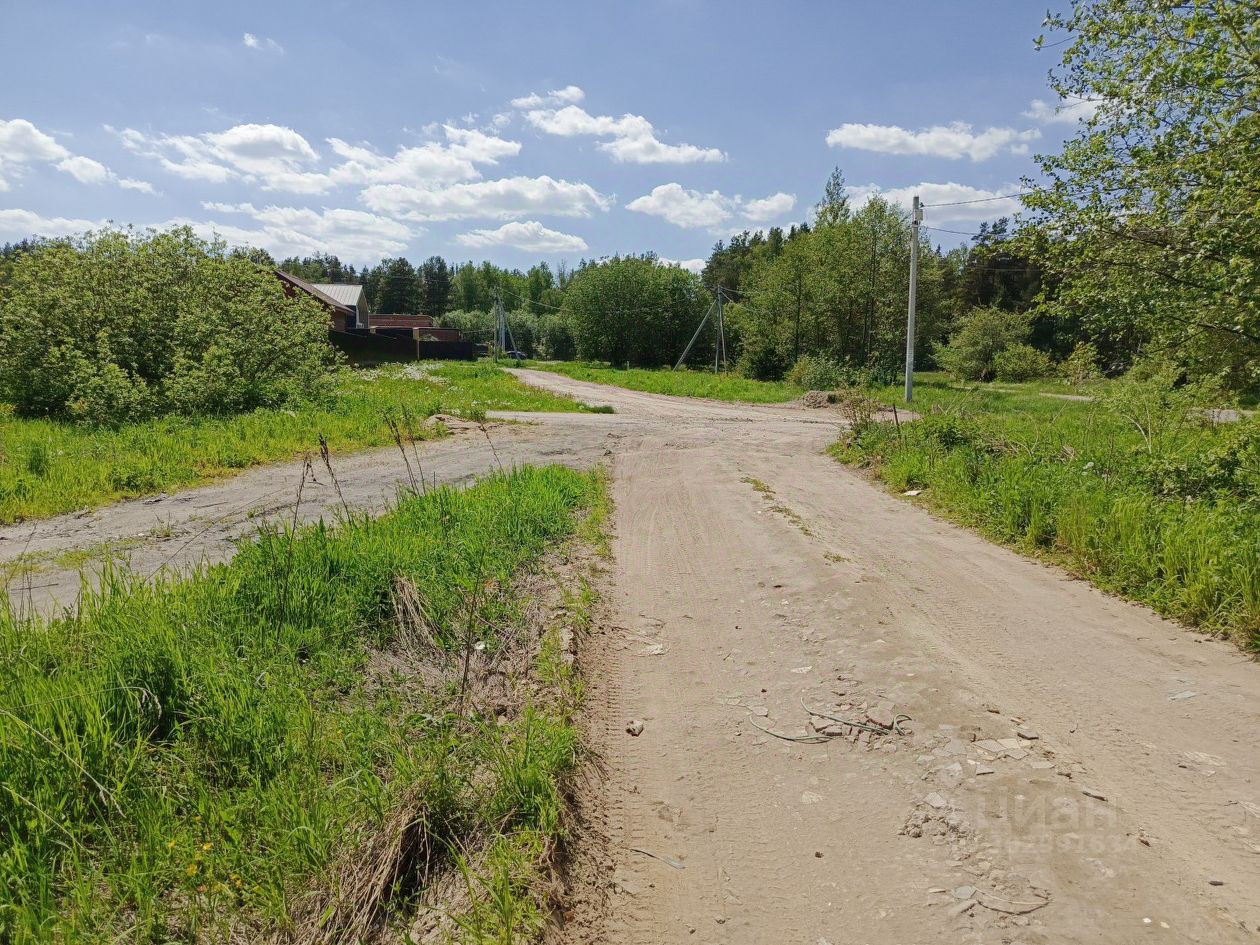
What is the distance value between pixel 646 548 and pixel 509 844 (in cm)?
468

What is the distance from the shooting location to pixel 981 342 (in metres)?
41.4

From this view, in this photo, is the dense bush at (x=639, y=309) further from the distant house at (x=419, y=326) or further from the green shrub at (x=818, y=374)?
the green shrub at (x=818, y=374)

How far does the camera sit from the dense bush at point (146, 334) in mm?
14789

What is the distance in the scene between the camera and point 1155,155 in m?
8.22

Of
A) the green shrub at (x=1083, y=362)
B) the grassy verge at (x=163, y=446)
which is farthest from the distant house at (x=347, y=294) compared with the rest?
the green shrub at (x=1083, y=362)

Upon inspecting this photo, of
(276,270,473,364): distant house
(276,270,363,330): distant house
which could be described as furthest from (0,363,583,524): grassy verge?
(276,270,363,330): distant house

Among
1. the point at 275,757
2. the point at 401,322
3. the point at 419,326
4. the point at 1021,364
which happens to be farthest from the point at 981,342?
the point at 401,322

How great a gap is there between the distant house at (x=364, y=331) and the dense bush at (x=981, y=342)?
33686 mm

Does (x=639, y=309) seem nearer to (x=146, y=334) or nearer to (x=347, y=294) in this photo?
(x=347, y=294)

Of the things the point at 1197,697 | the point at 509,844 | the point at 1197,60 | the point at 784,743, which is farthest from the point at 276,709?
the point at 1197,60

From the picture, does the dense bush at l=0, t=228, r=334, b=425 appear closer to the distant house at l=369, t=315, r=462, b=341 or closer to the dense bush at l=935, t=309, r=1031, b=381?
the dense bush at l=935, t=309, r=1031, b=381

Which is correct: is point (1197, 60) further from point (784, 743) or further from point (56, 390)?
point (56, 390)

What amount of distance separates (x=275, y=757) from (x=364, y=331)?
2107 inches

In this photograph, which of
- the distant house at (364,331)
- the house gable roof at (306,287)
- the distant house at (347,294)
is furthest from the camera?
the distant house at (347,294)
